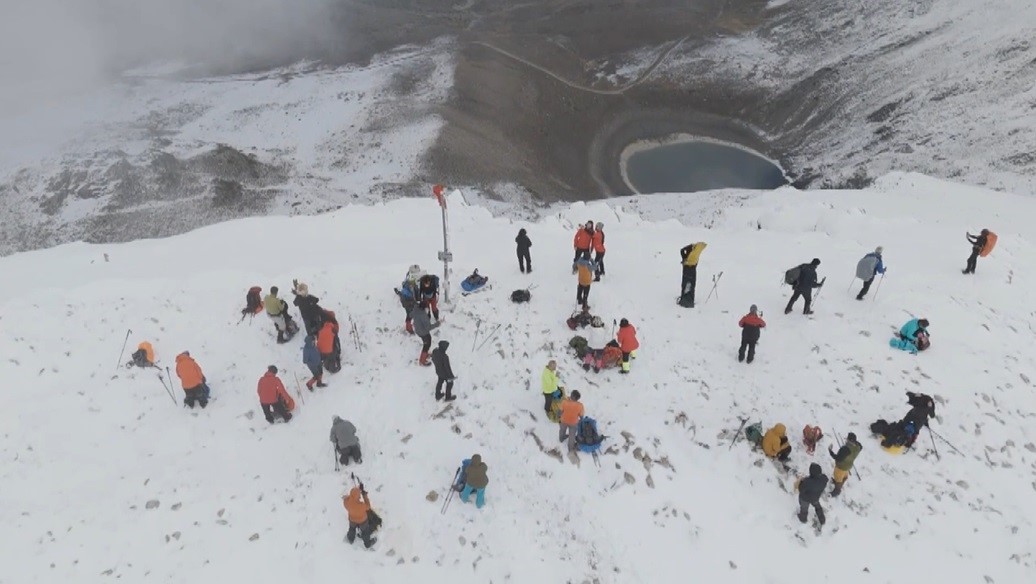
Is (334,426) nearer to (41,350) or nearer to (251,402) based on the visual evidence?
(251,402)

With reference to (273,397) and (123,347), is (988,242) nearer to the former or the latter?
(273,397)

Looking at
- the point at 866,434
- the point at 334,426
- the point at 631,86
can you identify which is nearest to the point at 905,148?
the point at 631,86

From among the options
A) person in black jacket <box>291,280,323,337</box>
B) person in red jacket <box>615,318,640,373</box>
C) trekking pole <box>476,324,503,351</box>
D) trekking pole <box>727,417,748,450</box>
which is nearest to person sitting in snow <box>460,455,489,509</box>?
trekking pole <box>476,324,503,351</box>

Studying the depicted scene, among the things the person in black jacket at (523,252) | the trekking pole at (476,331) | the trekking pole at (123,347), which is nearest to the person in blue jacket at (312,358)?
the trekking pole at (476,331)

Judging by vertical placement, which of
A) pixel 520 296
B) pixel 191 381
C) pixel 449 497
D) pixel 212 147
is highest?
pixel 212 147

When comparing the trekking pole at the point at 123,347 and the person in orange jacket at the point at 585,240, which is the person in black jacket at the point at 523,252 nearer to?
the person in orange jacket at the point at 585,240

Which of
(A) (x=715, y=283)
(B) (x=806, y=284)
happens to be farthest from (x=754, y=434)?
(A) (x=715, y=283)
